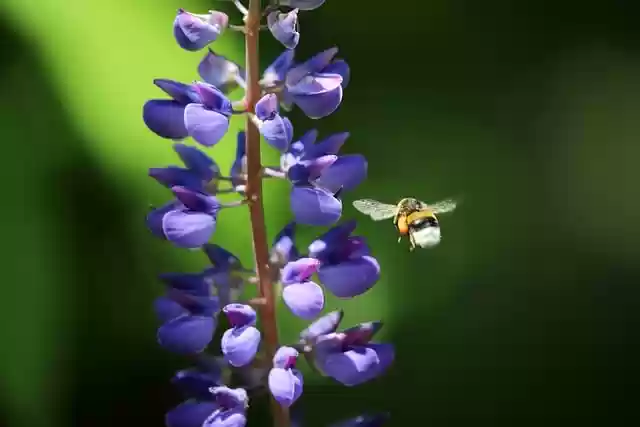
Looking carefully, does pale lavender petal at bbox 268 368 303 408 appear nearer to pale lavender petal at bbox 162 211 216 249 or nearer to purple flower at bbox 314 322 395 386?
purple flower at bbox 314 322 395 386

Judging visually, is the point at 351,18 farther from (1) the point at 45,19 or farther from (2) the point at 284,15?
(2) the point at 284,15

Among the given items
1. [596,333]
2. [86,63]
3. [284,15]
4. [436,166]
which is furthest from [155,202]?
[596,333]

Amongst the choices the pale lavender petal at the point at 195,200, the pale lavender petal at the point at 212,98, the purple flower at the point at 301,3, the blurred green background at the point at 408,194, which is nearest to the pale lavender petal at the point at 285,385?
the pale lavender petal at the point at 195,200

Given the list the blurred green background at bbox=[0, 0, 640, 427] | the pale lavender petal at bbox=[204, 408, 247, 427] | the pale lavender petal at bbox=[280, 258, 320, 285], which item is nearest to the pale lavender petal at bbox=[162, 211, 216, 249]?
the pale lavender petal at bbox=[280, 258, 320, 285]

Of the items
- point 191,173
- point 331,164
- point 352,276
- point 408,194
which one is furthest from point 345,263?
point 408,194

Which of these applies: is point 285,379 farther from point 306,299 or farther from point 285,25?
point 285,25

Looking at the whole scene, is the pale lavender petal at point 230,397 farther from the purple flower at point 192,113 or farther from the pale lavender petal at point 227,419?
the purple flower at point 192,113
